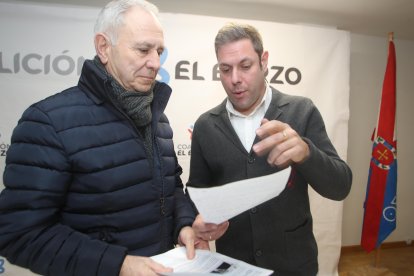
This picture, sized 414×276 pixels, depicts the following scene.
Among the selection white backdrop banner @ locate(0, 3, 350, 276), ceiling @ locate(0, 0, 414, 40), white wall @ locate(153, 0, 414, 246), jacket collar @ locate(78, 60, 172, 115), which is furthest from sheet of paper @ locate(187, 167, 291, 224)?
white wall @ locate(153, 0, 414, 246)

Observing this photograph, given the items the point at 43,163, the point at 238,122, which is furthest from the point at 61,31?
the point at 43,163

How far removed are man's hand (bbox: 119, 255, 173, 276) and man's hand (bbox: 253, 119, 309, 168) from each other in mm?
396

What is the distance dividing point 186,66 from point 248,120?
1355mm

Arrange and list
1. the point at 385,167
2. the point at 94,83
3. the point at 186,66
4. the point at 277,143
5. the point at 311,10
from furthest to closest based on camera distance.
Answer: the point at 385,167, the point at 311,10, the point at 186,66, the point at 94,83, the point at 277,143

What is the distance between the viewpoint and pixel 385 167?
3043 mm

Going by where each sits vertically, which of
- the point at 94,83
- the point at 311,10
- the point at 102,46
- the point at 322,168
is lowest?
the point at 322,168

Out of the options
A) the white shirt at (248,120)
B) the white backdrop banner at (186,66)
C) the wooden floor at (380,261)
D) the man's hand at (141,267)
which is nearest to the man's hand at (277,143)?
the man's hand at (141,267)

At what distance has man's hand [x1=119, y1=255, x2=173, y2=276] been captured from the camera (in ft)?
2.67

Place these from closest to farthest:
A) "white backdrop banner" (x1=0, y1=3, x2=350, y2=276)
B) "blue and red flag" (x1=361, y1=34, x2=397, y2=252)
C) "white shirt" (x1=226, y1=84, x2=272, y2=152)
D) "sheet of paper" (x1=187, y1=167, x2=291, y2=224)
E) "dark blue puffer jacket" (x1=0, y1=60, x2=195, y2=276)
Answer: "sheet of paper" (x1=187, y1=167, x2=291, y2=224)
"dark blue puffer jacket" (x1=0, y1=60, x2=195, y2=276)
"white shirt" (x1=226, y1=84, x2=272, y2=152)
"white backdrop banner" (x1=0, y1=3, x2=350, y2=276)
"blue and red flag" (x1=361, y1=34, x2=397, y2=252)

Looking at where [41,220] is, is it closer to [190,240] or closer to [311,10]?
[190,240]

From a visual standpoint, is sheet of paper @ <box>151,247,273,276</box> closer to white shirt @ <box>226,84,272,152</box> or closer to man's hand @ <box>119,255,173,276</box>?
man's hand @ <box>119,255,173,276</box>

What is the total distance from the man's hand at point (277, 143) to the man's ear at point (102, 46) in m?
0.57

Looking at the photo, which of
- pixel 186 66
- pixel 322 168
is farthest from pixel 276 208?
pixel 186 66

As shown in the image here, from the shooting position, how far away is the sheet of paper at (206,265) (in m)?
0.81
